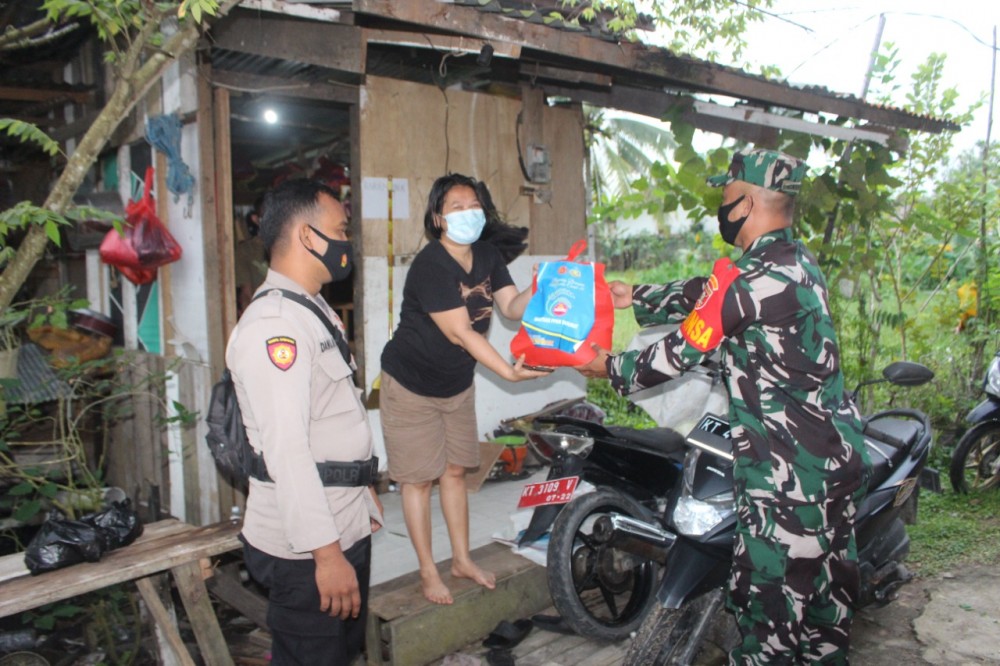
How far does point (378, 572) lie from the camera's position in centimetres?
410

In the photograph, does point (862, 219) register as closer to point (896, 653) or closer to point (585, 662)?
point (896, 653)

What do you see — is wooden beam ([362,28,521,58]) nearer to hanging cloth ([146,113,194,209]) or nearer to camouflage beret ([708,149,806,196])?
hanging cloth ([146,113,194,209])

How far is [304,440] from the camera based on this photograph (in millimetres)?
2111

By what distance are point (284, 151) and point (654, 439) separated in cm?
662

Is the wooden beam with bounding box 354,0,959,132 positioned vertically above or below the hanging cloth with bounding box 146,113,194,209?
above

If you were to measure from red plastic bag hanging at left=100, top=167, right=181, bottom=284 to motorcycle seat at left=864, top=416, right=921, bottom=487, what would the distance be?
13.4 feet

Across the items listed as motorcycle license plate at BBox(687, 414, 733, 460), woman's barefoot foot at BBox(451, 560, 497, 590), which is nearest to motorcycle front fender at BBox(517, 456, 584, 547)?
woman's barefoot foot at BBox(451, 560, 497, 590)

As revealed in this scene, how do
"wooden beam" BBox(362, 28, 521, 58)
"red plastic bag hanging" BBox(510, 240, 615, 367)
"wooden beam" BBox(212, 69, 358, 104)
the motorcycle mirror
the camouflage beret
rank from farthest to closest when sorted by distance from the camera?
"wooden beam" BBox(212, 69, 358, 104) < "wooden beam" BBox(362, 28, 521, 58) < the motorcycle mirror < "red plastic bag hanging" BBox(510, 240, 615, 367) < the camouflage beret

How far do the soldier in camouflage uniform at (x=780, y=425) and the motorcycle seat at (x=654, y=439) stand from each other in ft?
2.26

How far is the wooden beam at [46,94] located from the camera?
6004mm

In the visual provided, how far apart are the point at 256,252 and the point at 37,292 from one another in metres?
2.31

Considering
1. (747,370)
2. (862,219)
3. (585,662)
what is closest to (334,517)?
(747,370)

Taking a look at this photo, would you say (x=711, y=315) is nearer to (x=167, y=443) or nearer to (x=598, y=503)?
(x=598, y=503)

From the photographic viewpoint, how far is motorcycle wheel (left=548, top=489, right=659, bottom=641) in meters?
3.41
